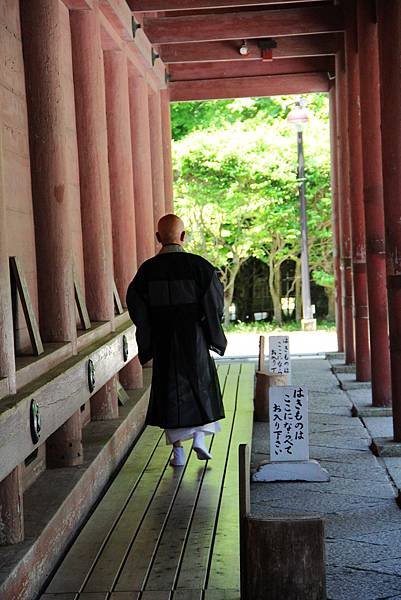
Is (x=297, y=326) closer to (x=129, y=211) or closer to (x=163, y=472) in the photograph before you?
(x=129, y=211)

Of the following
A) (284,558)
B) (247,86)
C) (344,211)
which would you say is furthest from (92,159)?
(247,86)

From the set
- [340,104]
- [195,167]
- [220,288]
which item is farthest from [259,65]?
[220,288]

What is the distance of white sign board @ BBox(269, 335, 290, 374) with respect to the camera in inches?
342

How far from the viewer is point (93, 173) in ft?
23.6

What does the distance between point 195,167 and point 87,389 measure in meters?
14.0

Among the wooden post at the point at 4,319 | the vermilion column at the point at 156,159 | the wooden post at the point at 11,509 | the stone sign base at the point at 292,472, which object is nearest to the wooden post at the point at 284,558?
the wooden post at the point at 11,509

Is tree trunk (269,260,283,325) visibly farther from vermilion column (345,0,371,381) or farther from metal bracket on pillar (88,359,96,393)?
metal bracket on pillar (88,359,96,393)

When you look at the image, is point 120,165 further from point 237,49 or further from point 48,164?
point 237,49

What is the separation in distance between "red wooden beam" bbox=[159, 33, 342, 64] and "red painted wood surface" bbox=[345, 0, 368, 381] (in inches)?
67.9

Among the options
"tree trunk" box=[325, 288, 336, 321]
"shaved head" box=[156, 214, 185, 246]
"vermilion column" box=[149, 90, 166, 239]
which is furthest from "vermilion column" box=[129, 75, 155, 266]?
"tree trunk" box=[325, 288, 336, 321]

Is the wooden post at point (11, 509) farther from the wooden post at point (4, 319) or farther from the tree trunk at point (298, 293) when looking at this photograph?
the tree trunk at point (298, 293)

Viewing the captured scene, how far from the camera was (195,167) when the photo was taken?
19.5 m

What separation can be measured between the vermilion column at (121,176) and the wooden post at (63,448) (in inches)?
113

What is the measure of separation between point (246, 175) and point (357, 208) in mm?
9042
